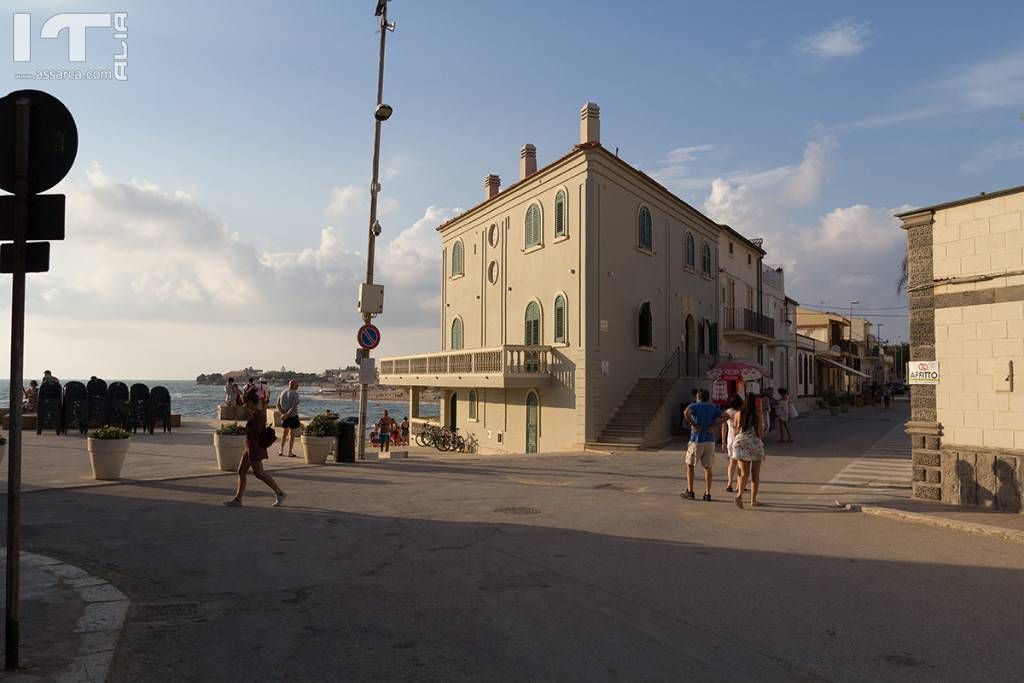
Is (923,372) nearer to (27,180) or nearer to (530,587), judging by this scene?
(530,587)

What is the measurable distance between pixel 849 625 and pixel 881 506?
565 cm

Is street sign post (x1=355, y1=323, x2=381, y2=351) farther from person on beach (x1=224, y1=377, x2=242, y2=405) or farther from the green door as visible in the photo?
person on beach (x1=224, y1=377, x2=242, y2=405)

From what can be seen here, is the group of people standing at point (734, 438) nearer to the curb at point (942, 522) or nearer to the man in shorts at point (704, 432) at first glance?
the man in shorts at point (704, 432)

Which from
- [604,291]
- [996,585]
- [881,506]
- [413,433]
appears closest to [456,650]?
[996,585]

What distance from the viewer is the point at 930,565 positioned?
7.08 meters

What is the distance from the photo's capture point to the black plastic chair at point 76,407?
837 inches

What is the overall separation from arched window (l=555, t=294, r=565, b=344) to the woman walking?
12980mm

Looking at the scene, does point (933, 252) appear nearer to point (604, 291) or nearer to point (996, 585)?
point (996, 585)

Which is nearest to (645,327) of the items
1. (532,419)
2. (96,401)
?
(532,419)

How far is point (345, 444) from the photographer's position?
1566cm

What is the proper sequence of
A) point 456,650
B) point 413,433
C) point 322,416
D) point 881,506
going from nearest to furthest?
point 456,650
point 881,506
point 322,416
point 413,433

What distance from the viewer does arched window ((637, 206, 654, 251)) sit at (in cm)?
2500

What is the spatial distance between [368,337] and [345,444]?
2.43 m

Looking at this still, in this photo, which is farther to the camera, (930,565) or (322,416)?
(322,416)
